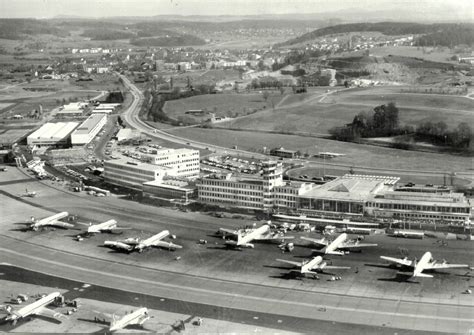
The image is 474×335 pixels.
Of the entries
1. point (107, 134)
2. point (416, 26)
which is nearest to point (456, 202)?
point (107, 134)

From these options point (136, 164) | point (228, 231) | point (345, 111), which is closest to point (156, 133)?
point (345, 111)

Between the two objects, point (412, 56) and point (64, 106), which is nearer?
point (64, 106)

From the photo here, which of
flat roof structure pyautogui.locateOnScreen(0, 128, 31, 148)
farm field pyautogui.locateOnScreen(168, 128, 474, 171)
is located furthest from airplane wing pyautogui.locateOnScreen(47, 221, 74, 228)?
flat roof structure pyautogui.locateOnScreen(0, 128, 31, 148)

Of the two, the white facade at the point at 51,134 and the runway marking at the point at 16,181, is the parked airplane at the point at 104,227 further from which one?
the white facade at the point at 51,134

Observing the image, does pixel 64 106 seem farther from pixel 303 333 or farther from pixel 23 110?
pixel 303 333

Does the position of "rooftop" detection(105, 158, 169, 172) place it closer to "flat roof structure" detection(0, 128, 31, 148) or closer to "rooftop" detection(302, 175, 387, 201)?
"rooftop" detection(302, 175, 387, 201)

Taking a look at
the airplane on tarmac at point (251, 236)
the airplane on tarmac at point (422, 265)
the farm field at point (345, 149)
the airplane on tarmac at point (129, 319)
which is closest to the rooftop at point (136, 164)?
the airplane on tarmac at point (251, 236)
